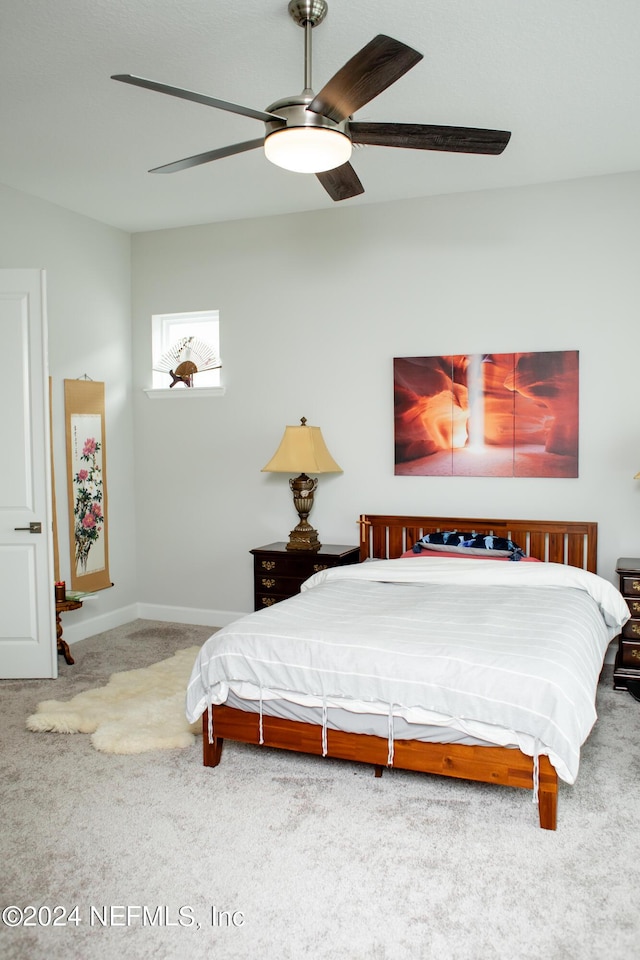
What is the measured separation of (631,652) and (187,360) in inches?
143

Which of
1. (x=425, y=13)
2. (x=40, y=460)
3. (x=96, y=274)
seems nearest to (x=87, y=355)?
(x=96, y=274)

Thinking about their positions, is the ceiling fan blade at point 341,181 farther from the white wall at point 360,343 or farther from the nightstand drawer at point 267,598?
the nightstand drawer at point 267,598

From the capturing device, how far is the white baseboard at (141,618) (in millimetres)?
5133

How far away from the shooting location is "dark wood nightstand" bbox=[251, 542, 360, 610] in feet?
15.2

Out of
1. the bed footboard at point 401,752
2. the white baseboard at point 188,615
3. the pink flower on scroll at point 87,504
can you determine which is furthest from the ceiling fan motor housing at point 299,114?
the white baseboard at point 188,615

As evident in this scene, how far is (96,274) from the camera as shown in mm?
5336

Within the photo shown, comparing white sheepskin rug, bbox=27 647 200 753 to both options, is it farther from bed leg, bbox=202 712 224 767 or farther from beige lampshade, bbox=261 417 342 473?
beige lampshade, bbox=261 417 342 473

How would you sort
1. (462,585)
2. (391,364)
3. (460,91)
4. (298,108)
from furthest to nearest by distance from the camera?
(391,364) → (462,585) → (460,91) → (298,108)

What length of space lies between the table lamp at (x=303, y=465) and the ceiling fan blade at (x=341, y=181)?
6.07ft

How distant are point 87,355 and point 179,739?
2979 mm

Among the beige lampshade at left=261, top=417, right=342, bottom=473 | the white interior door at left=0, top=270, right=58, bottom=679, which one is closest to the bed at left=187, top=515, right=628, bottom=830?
the beige lampshade at left=261, top=417, right=342, bottom=473

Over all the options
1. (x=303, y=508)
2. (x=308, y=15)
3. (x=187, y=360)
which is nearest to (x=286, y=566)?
(x=303, y=508)

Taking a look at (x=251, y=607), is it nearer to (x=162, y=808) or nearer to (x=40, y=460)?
(x=40, y=460)

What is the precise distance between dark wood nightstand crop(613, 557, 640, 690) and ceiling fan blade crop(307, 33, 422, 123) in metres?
2.71
